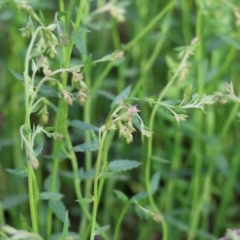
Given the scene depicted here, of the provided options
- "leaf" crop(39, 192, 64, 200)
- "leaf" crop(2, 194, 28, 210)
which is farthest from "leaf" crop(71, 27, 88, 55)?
"leaf" crop(2, 194, 28, 210)

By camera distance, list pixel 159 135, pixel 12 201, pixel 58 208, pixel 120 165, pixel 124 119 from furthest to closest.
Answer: pixel 159 135, pixel 12 201, pixel 58 208, pixel 120 165, pixel 124 119

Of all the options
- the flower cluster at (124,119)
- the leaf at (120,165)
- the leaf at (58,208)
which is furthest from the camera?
the leaf at (58,208)

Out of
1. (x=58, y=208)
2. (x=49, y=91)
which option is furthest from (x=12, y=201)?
(x=49, y=91)

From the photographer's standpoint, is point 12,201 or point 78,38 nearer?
point 78,38

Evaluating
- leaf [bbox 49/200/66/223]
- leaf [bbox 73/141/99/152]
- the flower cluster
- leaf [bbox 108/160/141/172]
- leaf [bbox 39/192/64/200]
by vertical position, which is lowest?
leaf [bbox 49/200/66/223]

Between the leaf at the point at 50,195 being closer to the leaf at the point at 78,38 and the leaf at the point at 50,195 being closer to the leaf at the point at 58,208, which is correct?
the leaf at the point at 58,208

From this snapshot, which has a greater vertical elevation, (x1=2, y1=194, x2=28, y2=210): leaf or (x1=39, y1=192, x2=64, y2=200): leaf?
(x1=39, y1=192, x2=64, y2=200): leaf

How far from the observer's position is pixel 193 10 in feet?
5.07

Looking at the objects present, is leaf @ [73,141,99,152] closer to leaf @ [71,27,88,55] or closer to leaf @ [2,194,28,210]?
leaf @ [71,27,88,55]

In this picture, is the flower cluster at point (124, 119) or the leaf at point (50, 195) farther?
the leaf at point (50, 195)

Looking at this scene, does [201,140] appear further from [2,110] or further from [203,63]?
[2,110]

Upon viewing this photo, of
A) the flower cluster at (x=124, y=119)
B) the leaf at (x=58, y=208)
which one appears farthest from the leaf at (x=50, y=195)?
the flower cluster at (x=124, y=119)

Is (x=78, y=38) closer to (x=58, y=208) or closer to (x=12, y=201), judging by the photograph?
(x=58, y=208)

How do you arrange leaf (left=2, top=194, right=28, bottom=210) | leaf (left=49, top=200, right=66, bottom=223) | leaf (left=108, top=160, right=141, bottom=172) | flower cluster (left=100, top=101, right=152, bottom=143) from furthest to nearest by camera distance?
leaf (left=2, top=194, right=28, bottom=210)
leaf (left=49, top=200, right=66, bottom=223)
leaf (left=108, top=160, right=141, bottom=172)
flower cluster (left=100, top=101, right=152, bottom=143)
